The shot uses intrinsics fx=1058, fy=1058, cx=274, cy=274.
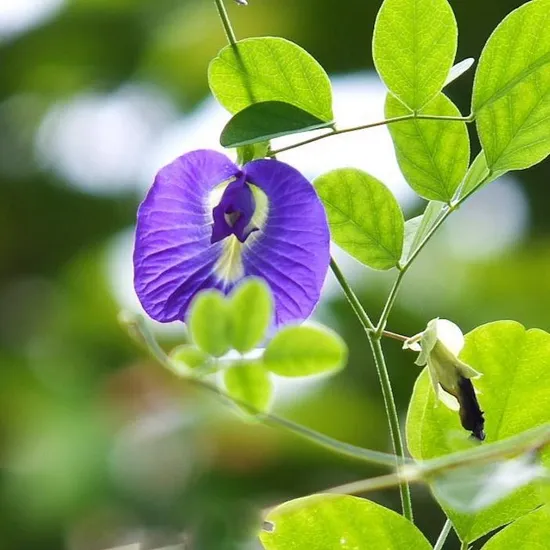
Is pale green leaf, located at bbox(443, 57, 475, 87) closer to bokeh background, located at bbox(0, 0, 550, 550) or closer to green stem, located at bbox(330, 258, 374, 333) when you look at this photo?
green stem, located at bbox(330, 258, 374, 333)

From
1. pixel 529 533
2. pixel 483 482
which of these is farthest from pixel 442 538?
pixel 483 482

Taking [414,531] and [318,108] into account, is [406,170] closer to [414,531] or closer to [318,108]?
[318,108]

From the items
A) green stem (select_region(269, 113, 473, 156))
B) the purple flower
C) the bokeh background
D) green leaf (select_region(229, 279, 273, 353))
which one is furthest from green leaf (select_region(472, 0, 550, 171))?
the bokeh background

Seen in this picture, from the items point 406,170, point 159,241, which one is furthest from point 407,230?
point 159,241

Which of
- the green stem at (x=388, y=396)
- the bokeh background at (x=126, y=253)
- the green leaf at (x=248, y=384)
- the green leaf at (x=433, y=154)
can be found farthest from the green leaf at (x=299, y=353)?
the bokeh background at (x=126, y=253)

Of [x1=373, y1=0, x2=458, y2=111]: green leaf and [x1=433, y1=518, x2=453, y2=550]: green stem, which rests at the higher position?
[x1=373, y1=0, x2=458, y2=111]: green leaf

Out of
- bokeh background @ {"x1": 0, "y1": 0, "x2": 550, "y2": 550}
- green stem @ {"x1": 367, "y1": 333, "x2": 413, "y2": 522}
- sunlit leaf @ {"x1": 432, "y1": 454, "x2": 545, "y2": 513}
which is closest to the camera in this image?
sunlit leaf @ {"x1": 432, "y1": 454, "x2": 545, "y2": 513}
